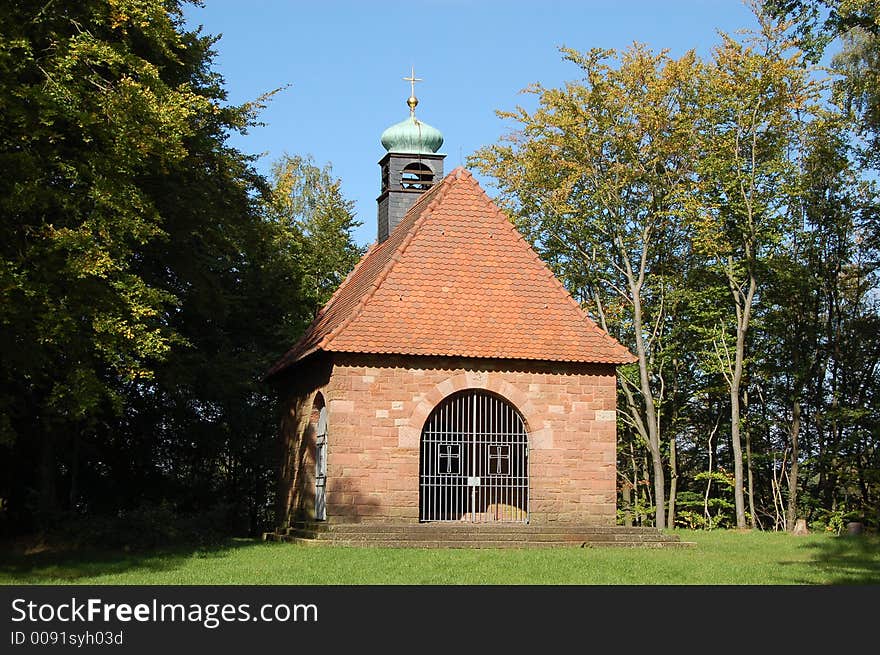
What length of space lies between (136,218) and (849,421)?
2148 centimetres

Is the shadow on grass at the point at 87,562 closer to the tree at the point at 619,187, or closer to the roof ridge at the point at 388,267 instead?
the roof ridge at the point at 388,267

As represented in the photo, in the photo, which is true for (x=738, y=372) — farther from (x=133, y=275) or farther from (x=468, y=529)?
(x=133, y=275)

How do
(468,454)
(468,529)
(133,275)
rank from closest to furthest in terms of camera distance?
(133,275) < (468,529) < (468,454)

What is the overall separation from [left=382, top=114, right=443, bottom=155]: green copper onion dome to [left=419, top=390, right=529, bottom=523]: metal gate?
7382mm

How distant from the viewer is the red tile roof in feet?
63.8

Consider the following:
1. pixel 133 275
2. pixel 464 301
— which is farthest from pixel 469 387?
pixel 133 275

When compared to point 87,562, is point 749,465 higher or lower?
higher

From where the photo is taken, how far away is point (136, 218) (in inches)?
609

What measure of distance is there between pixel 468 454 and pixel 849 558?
23.2 ft

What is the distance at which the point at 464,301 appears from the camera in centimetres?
2016

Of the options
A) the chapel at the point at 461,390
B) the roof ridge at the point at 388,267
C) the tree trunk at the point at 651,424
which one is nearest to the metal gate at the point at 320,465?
the chapel at the point at 461,390

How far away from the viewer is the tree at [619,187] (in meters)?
29.7
